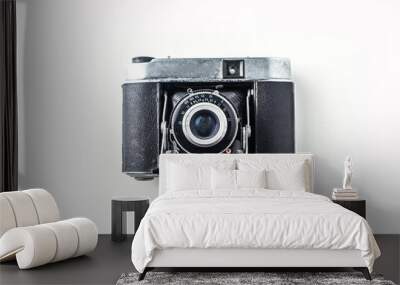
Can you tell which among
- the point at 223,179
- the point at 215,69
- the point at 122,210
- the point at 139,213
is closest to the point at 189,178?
the point at 223,179

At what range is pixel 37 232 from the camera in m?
4.96

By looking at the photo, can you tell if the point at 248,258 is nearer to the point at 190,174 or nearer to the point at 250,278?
the point at 250,278

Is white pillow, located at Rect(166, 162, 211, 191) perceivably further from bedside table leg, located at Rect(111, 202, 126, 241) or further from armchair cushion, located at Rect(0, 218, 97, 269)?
armchair cushion, located at Rect(0, 218, 97, 269)

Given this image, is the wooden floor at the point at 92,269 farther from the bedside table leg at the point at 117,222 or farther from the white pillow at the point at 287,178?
the white pillow at the point at 287,178

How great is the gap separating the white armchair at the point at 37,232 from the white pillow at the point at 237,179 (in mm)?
1115

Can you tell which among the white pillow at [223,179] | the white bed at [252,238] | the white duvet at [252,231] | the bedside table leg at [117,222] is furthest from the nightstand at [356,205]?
the bedside table leg at [117,222]

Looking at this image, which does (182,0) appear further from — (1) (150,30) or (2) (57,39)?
(2) (57,39)

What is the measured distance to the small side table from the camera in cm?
634

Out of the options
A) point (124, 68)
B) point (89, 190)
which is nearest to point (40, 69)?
point (124, 68)

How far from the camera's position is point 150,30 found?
→ 23.1 ft

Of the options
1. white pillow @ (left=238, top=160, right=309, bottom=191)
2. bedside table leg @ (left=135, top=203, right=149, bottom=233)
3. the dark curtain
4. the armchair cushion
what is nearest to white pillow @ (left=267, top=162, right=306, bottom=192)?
white pillow @ (left=238, top=160, right=309, bottom=191)

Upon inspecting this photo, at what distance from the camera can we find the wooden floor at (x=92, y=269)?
15.3 ft

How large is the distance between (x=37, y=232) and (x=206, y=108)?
2247 millimetres

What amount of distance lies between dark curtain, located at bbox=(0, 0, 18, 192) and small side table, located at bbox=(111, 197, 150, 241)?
3.55 feet
